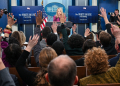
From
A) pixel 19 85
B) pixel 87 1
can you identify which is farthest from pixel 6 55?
pixel 87 1

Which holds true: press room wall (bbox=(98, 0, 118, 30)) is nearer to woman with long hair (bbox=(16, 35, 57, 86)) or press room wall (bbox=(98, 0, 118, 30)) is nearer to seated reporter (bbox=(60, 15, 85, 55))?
seated reporter (bbox=(60, 15, 85, 55))

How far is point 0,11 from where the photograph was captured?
3498mm

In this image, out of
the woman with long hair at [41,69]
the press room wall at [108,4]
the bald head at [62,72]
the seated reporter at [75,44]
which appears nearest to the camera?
the bald head at [62,72]

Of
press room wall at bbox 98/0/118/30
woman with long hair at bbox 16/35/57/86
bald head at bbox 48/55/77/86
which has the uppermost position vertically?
press room wall at bbox 98/0/118/30

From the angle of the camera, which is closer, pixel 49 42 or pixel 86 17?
pixel 49 42

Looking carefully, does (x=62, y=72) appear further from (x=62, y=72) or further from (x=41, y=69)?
(x=41, y=69)

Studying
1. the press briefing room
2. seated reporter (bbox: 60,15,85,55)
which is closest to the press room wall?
the press briefing room

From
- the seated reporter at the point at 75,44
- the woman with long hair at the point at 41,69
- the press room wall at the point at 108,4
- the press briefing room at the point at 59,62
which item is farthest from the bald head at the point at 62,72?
the press room wall at the point at 108,4

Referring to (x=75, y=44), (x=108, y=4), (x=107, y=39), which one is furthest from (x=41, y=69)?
(x=108, y=4)

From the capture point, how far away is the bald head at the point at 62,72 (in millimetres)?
Result: 882

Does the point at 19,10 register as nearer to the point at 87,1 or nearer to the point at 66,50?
the point at 87,1

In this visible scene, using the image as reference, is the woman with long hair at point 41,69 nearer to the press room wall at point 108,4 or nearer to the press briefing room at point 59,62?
the press briefing room at point 59,62

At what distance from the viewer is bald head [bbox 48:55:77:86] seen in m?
0.88

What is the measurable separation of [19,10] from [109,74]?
22.3ft
